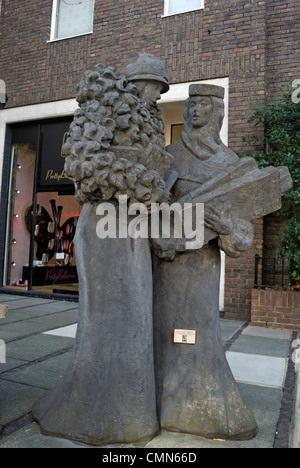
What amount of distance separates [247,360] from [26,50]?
8.66 m

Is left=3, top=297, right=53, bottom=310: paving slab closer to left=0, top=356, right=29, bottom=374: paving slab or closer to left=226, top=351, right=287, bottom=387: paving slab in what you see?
left=0, top=356, right=29, bottom=374: paving slab

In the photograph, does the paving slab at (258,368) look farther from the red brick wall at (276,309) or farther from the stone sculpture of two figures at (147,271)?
the red brick wall at (276,309)

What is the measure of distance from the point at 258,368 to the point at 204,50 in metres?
5.90

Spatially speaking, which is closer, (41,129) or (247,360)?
(247,360)

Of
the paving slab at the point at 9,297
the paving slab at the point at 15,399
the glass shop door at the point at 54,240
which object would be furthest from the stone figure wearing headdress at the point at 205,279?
the glass shop door at the point at 54,240

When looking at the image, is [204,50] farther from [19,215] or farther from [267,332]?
[19,215]

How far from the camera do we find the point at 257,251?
6.80 metres

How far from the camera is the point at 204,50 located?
7332 mm

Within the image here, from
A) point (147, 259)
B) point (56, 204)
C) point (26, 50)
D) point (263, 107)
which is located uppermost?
point (26, 50)

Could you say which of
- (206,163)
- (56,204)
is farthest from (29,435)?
(56,204)

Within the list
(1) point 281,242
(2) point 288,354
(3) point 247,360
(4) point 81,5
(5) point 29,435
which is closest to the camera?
(5) point 29,435

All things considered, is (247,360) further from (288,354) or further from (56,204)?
(56,204)

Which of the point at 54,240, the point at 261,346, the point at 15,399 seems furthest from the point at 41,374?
the point at 54,240

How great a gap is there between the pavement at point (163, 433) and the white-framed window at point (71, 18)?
21.1ft
